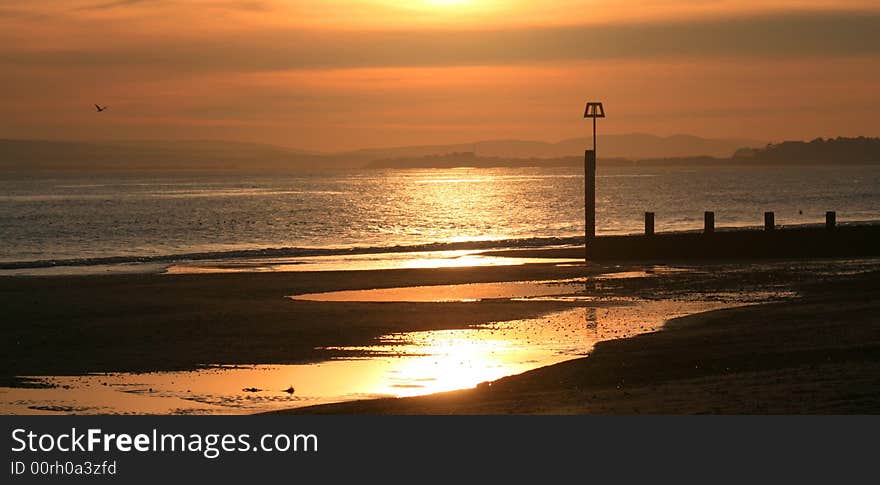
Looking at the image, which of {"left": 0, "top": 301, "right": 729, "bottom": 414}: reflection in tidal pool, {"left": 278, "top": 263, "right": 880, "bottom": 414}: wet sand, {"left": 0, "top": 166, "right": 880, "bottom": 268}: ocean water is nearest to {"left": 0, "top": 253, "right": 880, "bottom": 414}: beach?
{"left": 278, "top": 263, "right": 880, "bottom": 414}: wet sand

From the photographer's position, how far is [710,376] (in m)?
17.1

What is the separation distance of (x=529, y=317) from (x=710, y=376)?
372 inches

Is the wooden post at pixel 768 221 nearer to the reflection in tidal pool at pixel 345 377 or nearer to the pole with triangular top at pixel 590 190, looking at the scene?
the pole with triangular top at pixel 590 190

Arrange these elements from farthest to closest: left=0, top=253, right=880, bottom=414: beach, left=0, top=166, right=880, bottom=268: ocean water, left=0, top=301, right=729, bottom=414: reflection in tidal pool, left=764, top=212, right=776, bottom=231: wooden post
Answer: left=0, top=166, right=880, bottom=268: ocean water < left=764, top=212, right=776, bottom=231: wooden post < left=0, top=301, right=729, bottom=414: reflection in tidal pool < left=0, top=253, right=880, bottom=414: beach

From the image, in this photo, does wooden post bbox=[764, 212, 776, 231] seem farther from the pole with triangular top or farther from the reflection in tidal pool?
the reflection in tidal pool

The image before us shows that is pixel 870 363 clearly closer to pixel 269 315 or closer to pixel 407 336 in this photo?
pixel 407 336

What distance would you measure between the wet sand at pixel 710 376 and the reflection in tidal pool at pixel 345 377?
78cm

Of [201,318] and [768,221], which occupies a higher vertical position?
[768,221]

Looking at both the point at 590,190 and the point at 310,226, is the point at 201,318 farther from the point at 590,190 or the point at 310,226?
the point at 310,226

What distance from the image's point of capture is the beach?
622 inches

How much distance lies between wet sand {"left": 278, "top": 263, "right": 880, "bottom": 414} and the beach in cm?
3

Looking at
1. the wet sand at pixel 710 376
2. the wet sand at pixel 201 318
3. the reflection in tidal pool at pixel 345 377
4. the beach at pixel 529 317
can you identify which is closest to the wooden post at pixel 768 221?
the beach at pixel 529 317

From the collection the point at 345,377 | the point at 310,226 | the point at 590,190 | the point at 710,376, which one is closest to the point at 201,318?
the point at 345,377

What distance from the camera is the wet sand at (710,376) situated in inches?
575
